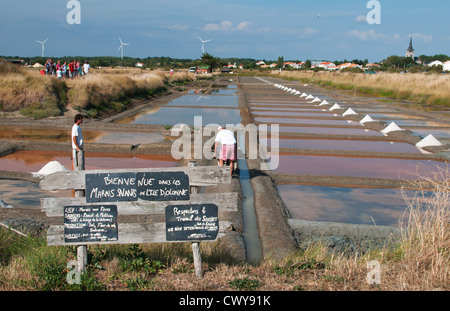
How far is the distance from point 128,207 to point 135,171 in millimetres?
329

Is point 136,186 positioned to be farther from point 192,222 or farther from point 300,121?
point 300,121

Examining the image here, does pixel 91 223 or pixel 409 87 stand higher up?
pixel 409 87

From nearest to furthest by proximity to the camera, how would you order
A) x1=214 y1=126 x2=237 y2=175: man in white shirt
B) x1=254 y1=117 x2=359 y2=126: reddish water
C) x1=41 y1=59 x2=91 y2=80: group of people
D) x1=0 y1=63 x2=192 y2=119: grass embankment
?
x1=214 y1=126 x2=237 y2=175: man in white shirt
x1=0 y1=63 x2=192 y2=119: grass embankment
x1=254 y1=117 x2=359 y2=126: reddish water
x1=41 y1=59 x2=91 y2=80: group of people

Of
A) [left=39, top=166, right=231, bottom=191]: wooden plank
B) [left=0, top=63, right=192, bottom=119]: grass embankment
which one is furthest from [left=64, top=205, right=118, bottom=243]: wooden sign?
[left=0, top=63, right=192, bottom=119]: grass embankment

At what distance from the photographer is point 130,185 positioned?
13.2 ft

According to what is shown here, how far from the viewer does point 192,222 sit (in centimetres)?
406

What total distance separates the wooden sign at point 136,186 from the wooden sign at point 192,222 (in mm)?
115

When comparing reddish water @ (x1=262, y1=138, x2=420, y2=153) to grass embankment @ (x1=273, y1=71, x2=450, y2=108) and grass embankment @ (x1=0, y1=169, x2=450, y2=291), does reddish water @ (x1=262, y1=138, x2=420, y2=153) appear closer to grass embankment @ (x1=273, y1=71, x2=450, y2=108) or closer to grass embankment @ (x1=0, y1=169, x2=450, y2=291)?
grass embankment @ (x1=0, y1=169, x2=450, y2=291)

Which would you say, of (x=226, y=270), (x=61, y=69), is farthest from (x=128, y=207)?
(x=61, y=69)

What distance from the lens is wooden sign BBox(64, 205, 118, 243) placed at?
4.02 m

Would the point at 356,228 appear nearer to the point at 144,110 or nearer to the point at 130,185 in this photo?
the point at 130,185

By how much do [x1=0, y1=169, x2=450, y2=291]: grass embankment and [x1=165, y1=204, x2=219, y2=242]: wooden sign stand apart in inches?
14.0
